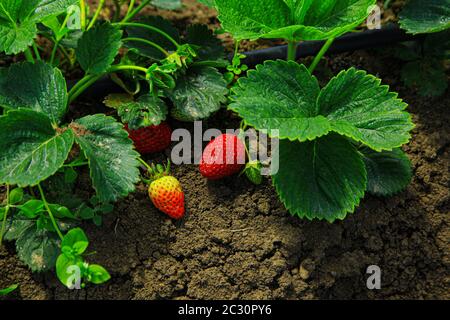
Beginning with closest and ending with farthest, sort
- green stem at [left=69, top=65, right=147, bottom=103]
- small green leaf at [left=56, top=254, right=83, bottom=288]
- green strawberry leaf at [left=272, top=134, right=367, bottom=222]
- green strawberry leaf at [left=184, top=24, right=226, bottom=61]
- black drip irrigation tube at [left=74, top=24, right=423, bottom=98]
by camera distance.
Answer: small green leaf at [left=56, top=254, right=83, bottom=288] → green strawberry leaf at [left=272, top=134, right=367, bottom=222] → green stem at [left=69, top=65, right=147, bottom=103] → green strawberry leaf at [left=184, top=24, right=226, bottom=61] → black drip irrigation tube at [left=74, top=24, right=423, bottom=98]

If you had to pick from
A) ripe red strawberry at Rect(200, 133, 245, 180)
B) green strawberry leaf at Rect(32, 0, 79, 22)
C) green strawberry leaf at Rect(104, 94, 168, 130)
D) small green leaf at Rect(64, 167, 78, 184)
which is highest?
green strawberry leaf at Rect(32, 0, 79, 22)

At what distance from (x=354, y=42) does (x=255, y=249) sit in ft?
2.22

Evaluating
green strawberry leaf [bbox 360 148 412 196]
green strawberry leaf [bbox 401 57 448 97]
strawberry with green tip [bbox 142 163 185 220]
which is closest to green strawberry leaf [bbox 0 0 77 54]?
strawberry with green tip [bbox 142 163 185 220]

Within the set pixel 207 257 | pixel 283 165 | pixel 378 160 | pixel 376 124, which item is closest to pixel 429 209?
pixel 378 160

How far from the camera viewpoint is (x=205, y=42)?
64.7 inches

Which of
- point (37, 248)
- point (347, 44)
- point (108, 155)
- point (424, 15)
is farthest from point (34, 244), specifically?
point (424, 15)

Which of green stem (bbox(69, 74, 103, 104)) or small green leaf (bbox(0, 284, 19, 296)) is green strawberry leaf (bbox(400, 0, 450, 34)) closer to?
green stem (bbox(69, 74, 103, 104))

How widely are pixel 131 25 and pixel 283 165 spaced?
1.76 feet

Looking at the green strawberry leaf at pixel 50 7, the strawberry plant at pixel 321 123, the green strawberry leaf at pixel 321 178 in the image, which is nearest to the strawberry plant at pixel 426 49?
the strawberry plant at pixel 321 123

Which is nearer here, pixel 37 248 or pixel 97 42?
pixel 37 248

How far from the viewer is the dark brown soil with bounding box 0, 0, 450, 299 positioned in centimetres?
141

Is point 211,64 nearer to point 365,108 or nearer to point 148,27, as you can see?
point 148,27

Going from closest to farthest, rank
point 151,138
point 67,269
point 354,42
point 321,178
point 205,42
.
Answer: point 67,269, point 321,178, point 151,138, point 205,42, point 354,42

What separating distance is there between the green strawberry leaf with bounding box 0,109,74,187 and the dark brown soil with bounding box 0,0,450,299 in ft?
0.70
